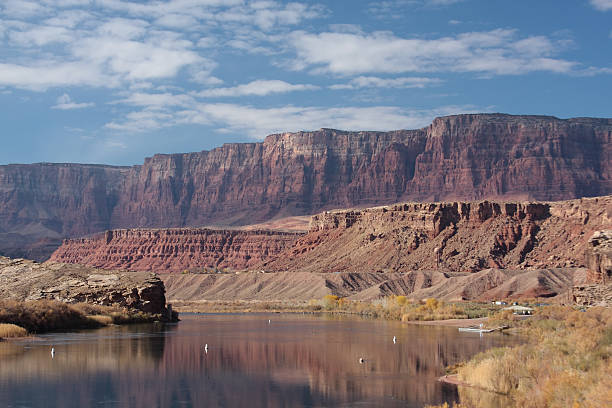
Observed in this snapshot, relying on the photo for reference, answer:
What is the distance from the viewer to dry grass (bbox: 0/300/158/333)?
50.2m

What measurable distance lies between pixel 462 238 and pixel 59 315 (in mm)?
69411

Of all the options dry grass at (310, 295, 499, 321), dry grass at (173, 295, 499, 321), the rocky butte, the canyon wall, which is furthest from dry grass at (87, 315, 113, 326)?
the canyon wall

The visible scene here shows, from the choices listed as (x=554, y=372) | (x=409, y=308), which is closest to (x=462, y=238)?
(x=409, y=308)

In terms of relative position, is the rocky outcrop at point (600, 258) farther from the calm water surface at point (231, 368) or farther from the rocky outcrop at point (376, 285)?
the rocky outcrop at point (376, 285)

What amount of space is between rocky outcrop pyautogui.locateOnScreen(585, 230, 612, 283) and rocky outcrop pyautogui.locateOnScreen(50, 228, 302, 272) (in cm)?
10430

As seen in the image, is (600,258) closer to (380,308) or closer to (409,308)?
(409,308)

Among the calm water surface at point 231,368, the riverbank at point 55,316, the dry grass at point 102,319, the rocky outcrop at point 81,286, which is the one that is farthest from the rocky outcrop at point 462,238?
the dry grass at point 102,319

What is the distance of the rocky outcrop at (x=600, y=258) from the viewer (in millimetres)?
49406

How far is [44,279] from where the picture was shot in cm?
6469

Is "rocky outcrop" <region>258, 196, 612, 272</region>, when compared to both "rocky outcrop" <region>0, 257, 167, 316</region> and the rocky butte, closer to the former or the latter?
the rocky butte

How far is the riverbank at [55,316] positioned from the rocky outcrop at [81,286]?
1661mm

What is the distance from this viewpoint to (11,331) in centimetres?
4681

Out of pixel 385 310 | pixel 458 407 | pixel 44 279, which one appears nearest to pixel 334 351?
pixel 458 407

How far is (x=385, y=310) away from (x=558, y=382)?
57944mm
